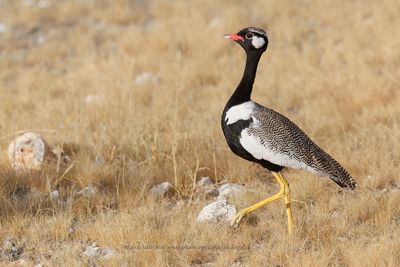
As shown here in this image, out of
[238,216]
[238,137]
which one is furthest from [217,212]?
[238,137]

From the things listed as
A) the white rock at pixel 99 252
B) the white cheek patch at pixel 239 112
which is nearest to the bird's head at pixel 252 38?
the white cheek patch at pixel 239 112

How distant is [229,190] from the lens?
16.5 feet

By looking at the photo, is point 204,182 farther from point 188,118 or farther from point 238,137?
point 188,118

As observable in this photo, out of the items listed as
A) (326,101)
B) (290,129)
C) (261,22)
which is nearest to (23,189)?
(290,129)

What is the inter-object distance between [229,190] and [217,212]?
1.95 ft

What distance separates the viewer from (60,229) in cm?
432

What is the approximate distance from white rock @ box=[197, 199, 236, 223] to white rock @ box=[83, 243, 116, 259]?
616 mm

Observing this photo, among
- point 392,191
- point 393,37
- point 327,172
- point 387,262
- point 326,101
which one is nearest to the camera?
point 387,262

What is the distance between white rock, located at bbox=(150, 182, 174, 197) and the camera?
5044mm

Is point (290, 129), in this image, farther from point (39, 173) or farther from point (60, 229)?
point (39, 173)

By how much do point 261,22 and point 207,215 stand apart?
6066 mm

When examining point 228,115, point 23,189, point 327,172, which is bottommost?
point 23,189

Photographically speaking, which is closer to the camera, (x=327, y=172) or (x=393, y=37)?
(x=327, y=172)

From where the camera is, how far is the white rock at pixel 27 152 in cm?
540
